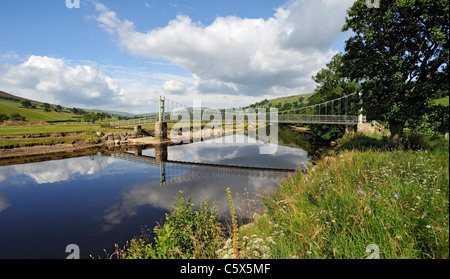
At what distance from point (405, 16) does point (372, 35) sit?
143 cm

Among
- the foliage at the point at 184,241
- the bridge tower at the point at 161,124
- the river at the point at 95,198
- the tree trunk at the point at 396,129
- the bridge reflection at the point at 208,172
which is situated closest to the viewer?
the foliage at the point at 184,241

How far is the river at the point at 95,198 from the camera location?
918 centimetres

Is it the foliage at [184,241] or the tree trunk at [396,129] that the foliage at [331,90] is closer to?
the tree trunk at [396,129]

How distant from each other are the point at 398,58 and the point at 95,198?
863 inches

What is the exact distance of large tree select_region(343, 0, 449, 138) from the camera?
918 cm

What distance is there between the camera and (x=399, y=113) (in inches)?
409

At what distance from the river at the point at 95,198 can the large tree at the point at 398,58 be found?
8.92 meters

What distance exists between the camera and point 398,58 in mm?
9891

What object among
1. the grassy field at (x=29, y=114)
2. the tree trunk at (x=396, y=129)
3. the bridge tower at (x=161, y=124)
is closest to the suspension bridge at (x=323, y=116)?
the bridge tower at (x=161, y=124)

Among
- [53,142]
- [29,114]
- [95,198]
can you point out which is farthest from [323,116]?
[29,114]

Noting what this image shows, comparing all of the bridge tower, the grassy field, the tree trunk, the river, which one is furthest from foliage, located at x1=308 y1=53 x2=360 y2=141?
the grassy field

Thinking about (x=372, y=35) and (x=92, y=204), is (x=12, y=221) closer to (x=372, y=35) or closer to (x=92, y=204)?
(x=92, y=204)
